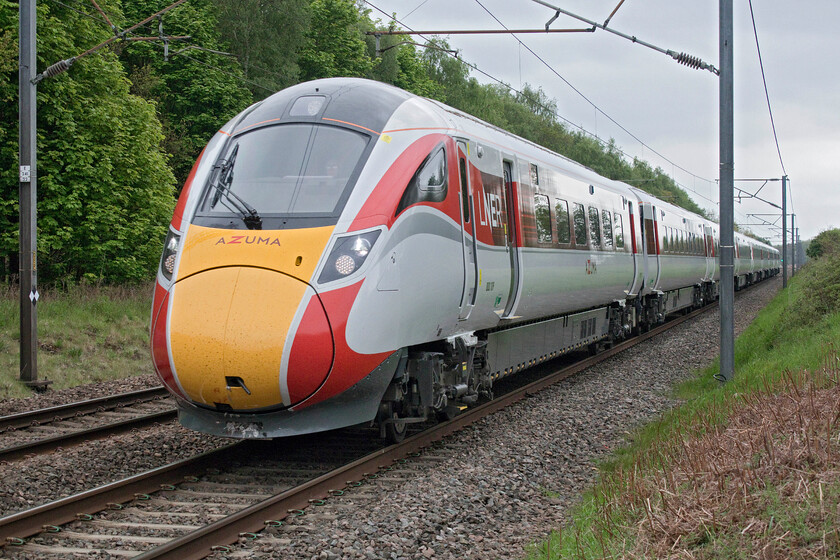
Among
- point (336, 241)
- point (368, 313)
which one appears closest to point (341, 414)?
point (368, 313)

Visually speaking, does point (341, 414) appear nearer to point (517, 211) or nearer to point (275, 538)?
point (275, 538)

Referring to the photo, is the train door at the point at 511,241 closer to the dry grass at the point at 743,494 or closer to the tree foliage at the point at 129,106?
the dry grass at the point at 743,494

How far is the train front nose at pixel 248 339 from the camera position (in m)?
6.18

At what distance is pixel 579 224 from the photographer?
1295 cm

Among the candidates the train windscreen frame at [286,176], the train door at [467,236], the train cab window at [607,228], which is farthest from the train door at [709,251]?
the train windscreen frame at [286,176]

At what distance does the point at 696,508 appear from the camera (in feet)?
15.0

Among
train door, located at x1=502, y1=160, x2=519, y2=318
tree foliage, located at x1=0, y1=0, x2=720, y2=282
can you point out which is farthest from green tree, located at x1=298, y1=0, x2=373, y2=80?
train door, located at x1=502, y1=160, x2=519, y2=318

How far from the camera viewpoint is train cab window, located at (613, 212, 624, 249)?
15529mm

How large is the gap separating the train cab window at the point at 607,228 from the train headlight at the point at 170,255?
9.10 metres

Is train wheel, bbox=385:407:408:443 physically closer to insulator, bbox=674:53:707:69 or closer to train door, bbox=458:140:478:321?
train door, bbox=458:140:478:321

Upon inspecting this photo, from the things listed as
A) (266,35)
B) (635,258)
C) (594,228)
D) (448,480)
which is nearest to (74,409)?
(448,480)

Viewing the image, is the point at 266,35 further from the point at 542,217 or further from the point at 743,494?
the point at 743,494

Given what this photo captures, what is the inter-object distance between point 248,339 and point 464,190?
3.02m

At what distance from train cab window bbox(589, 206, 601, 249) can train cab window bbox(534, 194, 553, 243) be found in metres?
2.47
